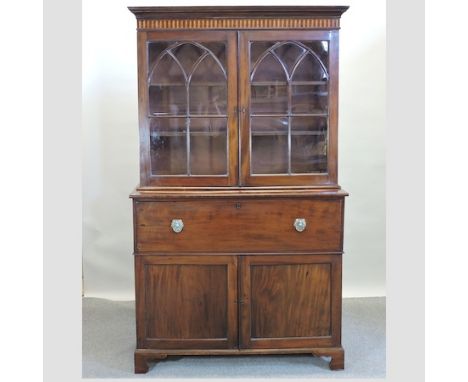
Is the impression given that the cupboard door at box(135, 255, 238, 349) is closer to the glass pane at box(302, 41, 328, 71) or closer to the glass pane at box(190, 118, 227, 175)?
the glass pane at box(190, 118, 227, 175)

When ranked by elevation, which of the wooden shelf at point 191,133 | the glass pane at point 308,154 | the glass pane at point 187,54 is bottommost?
the glass pane at point 308,154

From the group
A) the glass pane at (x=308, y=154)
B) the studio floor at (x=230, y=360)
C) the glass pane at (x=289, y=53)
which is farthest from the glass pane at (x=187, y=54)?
the studio floor at (x=230, y=360)

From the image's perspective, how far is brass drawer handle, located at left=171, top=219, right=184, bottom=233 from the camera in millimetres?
2770

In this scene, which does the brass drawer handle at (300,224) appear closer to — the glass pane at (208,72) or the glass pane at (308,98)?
the glass pane at (308,98)

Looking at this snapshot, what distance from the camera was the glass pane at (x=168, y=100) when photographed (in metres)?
2.82

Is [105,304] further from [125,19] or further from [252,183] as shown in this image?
[125,19]

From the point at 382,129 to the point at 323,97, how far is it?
977mm

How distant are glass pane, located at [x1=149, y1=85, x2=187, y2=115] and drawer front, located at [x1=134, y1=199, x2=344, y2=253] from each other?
0.42 meters

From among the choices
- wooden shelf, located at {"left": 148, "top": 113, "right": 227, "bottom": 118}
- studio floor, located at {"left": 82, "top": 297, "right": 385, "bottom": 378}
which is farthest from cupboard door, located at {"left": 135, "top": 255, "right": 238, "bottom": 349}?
wooden shelf, located at {"left": 148, "top": 113, "right": 227, "bottom": 118}

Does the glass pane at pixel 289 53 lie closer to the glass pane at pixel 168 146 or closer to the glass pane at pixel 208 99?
the glass pane at pixel 208 99

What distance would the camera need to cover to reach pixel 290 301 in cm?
283

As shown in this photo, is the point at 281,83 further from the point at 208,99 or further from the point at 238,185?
the point at 238,185

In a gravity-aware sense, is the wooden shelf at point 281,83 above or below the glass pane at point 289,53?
below

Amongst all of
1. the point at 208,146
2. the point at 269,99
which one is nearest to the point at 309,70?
the point at 269,99
